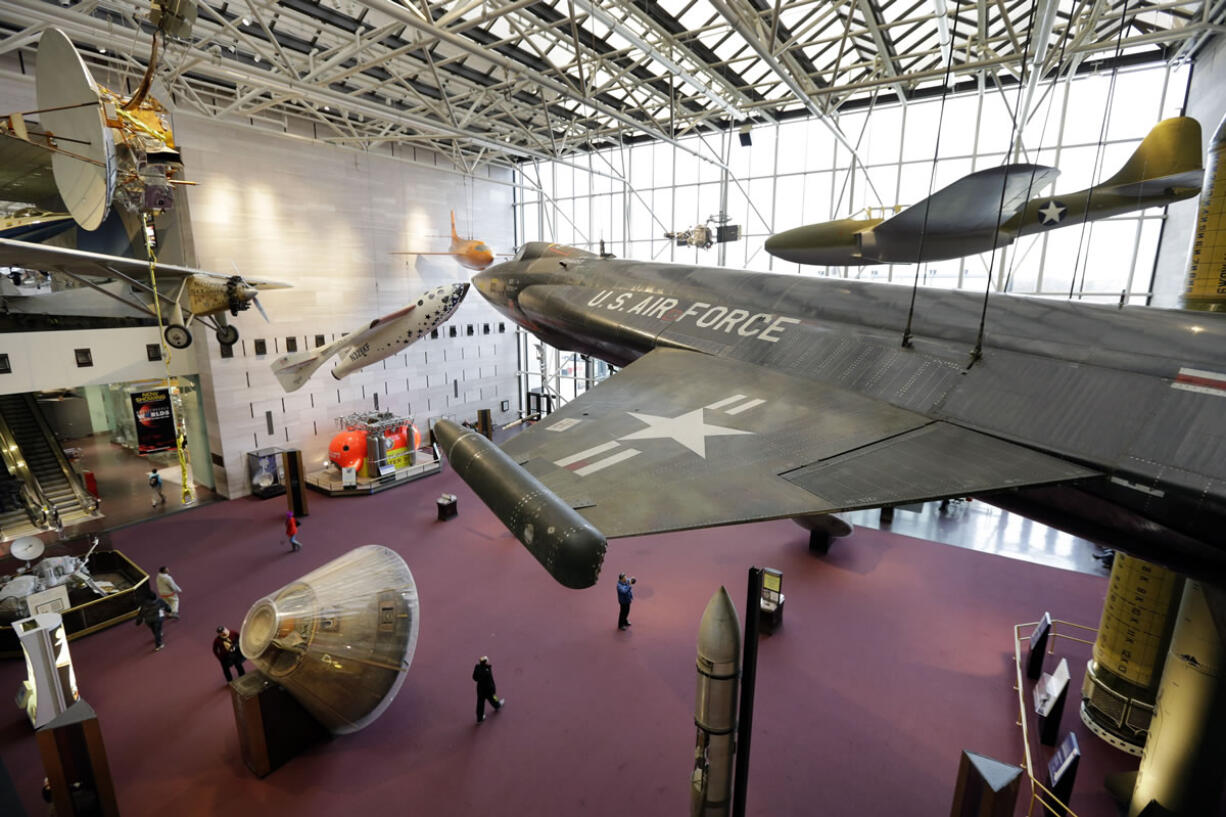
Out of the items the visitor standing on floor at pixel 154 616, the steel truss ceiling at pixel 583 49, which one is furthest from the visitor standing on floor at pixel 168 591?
the steel truss ceiling at pixel 583 49

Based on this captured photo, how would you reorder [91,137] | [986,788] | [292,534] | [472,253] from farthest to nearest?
[472,253] < [292,534] < [91,137] < [986,788]

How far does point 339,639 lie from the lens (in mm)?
7496

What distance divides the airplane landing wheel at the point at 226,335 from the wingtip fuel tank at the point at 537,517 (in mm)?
12653

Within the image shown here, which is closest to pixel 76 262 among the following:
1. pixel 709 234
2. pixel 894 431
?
pixel 894 431

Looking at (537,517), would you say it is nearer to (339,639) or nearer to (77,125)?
(339,639)

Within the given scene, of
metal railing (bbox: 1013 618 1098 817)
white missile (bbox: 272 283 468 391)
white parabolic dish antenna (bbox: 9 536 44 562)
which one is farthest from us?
white missile (bbox: 272 283 468 391)

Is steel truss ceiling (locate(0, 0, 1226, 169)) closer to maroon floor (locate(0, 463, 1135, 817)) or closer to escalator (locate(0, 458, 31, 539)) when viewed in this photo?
maroon floor (locate(0, 463, 1135, 817))

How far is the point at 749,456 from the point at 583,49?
54.8ft

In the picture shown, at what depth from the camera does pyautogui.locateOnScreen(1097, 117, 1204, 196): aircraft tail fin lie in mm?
4742

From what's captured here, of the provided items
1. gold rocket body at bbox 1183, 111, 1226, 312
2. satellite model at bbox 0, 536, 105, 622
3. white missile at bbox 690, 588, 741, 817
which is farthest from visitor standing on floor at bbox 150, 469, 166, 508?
gold rocket body at bbox 1183, 111, 1226, 312

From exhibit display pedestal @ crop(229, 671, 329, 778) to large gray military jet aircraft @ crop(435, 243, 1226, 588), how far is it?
239 inches

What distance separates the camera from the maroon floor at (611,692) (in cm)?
712

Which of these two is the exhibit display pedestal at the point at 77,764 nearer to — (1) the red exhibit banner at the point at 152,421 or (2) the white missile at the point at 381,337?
(2) the white missile at the point at 381,337

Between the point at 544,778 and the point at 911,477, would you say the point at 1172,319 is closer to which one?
the point at 911,477
